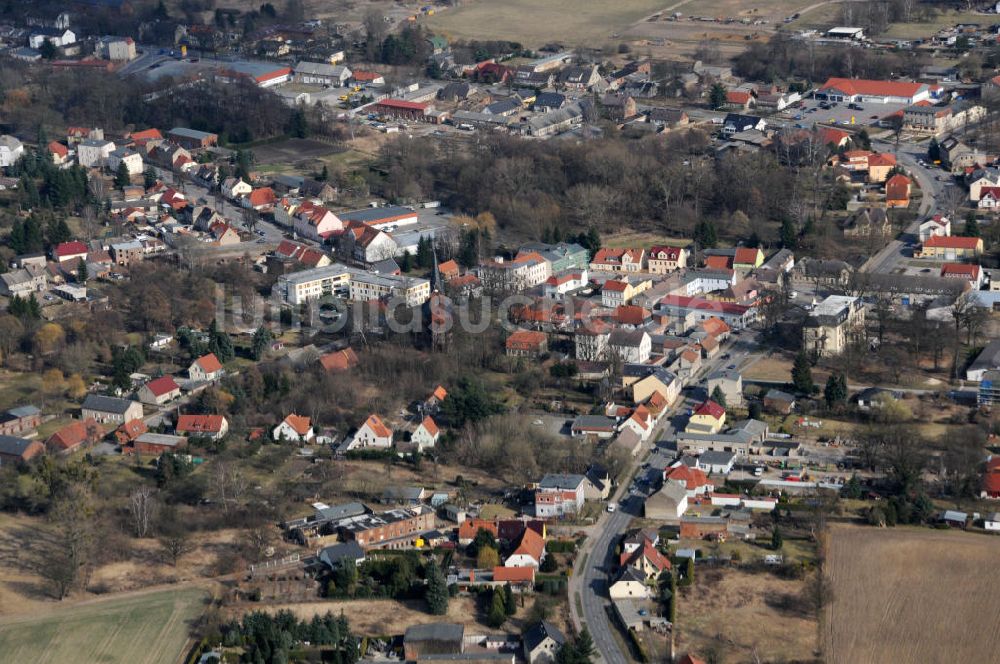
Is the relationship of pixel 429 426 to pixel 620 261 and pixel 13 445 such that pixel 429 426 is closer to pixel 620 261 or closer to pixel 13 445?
pixel 13 445

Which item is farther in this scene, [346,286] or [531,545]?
[346,286]

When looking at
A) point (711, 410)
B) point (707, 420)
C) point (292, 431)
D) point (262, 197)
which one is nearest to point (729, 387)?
point (711, 410)

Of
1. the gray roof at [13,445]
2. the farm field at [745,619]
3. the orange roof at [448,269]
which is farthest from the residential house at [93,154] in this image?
the farm field at [745,619]

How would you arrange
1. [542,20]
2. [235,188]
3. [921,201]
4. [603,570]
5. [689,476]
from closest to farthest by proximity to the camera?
[603,570] < [689,476] < [921,201] < [235,188] < [542,20]

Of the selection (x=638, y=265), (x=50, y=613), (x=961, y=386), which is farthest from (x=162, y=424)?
(x=961, y=386)

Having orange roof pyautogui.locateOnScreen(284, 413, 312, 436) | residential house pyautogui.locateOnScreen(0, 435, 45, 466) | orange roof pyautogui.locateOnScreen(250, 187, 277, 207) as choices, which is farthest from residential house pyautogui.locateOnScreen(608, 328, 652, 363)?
orange roof pyautogui.locateOnScreen(250, 187, 277, 207)
